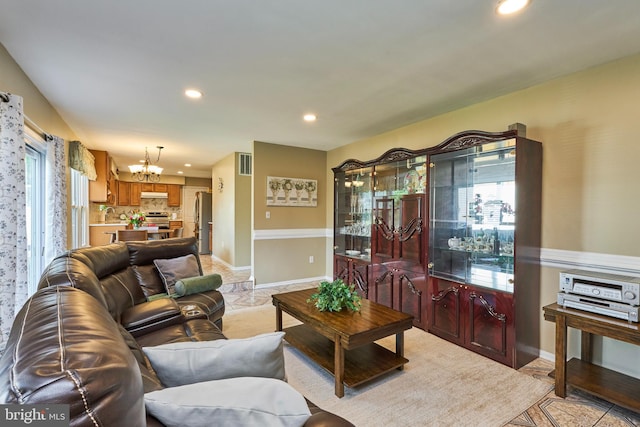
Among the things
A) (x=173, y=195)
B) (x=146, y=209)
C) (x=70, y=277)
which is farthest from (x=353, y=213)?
(x=146, y=209)

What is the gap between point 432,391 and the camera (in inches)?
87.2

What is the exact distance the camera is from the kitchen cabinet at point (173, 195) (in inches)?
356

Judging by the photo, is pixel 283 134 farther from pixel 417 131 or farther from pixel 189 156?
pixel 189 156

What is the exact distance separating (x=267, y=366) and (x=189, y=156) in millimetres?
6052

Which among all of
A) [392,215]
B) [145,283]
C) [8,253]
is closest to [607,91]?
[392,215]

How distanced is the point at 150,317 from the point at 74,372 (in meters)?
1.76

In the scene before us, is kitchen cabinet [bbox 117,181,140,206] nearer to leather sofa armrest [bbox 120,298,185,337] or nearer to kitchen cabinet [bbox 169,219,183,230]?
kitchen cabinet [bbox 169,219,183,230]

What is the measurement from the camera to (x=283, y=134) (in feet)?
14.9

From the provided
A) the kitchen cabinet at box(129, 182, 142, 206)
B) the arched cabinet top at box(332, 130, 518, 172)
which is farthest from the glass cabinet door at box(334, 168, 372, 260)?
the kitchen cabinet at box(129, 182, 142, 206)

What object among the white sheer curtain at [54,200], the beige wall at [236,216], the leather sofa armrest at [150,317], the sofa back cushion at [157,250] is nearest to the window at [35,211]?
the white sheer curtain at [54,200]

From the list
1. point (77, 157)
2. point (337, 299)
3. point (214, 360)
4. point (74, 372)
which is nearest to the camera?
point (74, 372)

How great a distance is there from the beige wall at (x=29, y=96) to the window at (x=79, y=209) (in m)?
0.89

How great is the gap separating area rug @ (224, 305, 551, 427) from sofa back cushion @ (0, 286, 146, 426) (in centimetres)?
166

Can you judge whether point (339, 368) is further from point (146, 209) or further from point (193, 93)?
point (146, 209)
